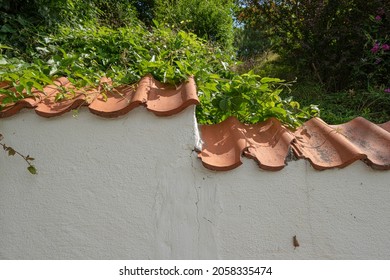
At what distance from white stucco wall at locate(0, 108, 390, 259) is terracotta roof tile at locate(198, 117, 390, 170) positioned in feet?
0.21

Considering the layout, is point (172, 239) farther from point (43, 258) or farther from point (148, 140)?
point (43, 258)

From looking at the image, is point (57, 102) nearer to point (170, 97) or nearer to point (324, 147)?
point (170, 97)

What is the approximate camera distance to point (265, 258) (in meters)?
1.58

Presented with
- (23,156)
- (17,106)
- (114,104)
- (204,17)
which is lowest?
(204,17)

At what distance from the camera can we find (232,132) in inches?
66.6

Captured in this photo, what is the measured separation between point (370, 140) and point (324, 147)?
281mm

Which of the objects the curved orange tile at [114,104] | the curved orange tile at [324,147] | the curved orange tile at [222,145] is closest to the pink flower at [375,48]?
the curved orange tile at [324,147]

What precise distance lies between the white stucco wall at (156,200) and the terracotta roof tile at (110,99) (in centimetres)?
5

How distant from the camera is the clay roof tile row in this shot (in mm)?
1508

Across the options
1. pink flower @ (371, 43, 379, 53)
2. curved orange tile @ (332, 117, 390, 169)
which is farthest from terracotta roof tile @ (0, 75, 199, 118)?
pink flower @ (371, 43, 379, 53)

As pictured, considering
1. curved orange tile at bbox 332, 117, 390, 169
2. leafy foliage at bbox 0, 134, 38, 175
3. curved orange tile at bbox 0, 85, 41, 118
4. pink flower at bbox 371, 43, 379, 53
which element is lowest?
leafy foliage at bbox 0, 134, 38, 175

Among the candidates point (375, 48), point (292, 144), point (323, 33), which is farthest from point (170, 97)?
point (323, 33)

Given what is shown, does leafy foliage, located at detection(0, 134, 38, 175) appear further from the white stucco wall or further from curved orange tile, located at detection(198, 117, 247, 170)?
curved orange tile, located at detection(198, 117, 247, 170)
